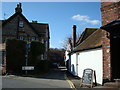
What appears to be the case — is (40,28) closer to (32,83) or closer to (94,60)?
(32,83)

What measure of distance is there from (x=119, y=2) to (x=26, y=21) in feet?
86.7

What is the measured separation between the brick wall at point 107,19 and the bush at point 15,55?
44.8 feet

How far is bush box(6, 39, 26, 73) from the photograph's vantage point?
68.3ft

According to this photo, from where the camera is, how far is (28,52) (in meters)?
22.6

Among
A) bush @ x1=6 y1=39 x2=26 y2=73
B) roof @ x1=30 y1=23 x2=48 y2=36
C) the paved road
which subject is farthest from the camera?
roof @ x1=30 y1=23 x2=48 y2=36

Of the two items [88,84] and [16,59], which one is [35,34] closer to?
[16,59]

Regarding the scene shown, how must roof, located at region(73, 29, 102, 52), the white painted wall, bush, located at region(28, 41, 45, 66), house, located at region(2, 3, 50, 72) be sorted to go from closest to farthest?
the white painted wall
roof, located at region(73, 29, 102, 52)
bush, located at region(28, 41, 45, 66)
house, located at region(2, 3, 50, 72)

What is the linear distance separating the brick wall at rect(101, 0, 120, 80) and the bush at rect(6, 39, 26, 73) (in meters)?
13.6

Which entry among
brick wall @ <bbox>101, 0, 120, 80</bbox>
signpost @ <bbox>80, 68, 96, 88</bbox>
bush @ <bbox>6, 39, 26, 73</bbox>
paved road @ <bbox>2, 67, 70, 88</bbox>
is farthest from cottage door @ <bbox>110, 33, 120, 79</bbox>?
bush @ <bbox>6, 39, 26, 73</bbox>

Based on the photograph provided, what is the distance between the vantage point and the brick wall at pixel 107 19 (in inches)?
390

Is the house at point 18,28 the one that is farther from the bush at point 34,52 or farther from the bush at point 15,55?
the bush at point 15,55

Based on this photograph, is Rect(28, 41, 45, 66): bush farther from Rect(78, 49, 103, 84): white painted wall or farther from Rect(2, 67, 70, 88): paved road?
Rect(78, 49, 103, 84): white painted wall

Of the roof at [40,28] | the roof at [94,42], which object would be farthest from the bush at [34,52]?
the roof at [40,28]

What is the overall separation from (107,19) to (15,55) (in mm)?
14095
